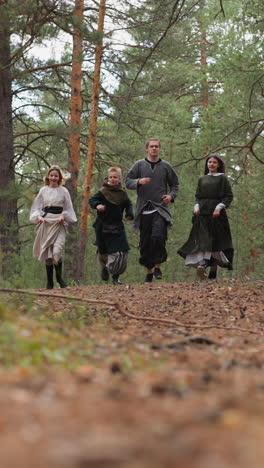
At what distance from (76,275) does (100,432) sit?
1569 centimetres

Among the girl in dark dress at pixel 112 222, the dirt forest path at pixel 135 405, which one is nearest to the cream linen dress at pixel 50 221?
the girl in dark dress at pixel 112 222

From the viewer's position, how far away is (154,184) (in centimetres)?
1138

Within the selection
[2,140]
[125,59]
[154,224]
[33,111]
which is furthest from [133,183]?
[125,59]

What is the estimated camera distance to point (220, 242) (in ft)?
37.4

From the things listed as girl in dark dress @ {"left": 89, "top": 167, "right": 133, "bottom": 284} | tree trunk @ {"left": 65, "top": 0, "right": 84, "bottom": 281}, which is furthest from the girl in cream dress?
tree trunk @ {"left": 65, "top": 0, "right": 84, "bottom": 281}

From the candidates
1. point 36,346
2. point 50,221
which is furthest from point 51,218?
point 36,346

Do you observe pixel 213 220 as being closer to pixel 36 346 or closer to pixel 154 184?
pixel 154 184

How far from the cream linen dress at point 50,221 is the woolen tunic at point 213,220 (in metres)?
2.32

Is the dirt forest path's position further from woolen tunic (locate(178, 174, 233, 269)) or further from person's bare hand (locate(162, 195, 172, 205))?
woolen tunic (locate(178, 174, 233, 269))

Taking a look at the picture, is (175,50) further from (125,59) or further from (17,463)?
(17,463)

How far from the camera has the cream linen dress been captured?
1064 cm

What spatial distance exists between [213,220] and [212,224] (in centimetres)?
7

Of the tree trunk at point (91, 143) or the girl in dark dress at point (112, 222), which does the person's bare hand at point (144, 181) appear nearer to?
the girl in dark dress at point (112, 222)

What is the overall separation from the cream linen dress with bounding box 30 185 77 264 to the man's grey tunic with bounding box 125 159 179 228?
1227 millimetres
